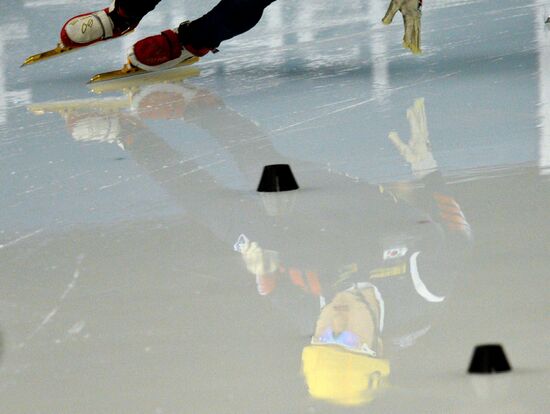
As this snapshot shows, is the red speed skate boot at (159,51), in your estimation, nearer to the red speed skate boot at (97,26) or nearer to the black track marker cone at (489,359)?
the red speed skate boot at (97,26)

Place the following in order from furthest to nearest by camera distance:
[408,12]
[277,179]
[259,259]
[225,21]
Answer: [225,21], [408,12], [277,179], [259,259]

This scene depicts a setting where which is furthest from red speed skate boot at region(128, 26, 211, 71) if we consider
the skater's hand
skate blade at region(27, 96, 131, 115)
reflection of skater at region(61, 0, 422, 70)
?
the skater's hand

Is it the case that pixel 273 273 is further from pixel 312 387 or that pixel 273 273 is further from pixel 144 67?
pixel 144 67

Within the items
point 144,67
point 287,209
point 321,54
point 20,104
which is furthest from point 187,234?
point 321,54

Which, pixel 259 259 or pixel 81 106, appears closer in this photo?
pixel 259 259

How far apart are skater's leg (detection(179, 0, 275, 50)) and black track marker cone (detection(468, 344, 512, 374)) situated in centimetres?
299

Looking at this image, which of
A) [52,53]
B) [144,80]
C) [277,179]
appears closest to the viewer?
[277,179]

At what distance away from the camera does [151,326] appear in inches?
64.0

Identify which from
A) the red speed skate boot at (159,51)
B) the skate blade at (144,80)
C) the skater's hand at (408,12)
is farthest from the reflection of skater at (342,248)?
the red speed skate boot at (159,51)

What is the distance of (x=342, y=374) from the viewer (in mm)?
1389

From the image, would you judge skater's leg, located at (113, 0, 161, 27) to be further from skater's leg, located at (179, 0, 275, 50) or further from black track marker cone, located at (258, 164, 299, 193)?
black track marker cone, located at (258, 164, 299, 193)

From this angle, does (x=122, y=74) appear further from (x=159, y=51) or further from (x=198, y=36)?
(x=198, y=36)

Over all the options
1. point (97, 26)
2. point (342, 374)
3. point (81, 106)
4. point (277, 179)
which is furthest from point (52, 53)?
point (342, 374)

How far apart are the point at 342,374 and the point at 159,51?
3089mm
